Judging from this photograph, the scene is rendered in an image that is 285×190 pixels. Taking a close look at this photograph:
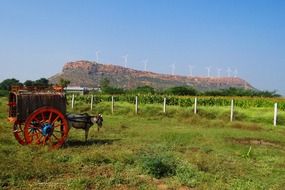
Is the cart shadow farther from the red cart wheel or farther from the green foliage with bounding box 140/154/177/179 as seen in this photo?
the green foliage with bounding box 140/154/177/179

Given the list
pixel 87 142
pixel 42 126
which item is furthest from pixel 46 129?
pixel 87 142

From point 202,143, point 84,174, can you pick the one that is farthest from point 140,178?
point 202,143

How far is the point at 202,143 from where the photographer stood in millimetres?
16156

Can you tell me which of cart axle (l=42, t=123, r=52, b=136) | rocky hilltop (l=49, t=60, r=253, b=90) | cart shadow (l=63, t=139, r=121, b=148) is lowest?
cart shadow (l=63, t=139, r=121, b=148)

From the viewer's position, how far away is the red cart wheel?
13.1 metres

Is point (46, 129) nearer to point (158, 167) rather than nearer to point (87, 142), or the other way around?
point (87, 142)

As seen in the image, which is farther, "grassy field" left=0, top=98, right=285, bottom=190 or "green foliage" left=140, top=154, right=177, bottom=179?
"green foliage" left=140, top=154, right=177, bottom=179

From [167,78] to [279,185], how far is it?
188 m

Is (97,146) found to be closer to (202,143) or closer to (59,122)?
(59,122)

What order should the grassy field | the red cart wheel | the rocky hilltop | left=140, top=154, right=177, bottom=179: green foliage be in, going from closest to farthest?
1. the grassy field
2. left=140, top=154, right=177, bottom=179: green foliage
3. the red cart wheel
4. the rocky hilltop

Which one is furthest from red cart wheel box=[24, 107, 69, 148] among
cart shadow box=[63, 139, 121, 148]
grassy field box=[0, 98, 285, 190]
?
cart shadow box=[63, 139, 121, 148]

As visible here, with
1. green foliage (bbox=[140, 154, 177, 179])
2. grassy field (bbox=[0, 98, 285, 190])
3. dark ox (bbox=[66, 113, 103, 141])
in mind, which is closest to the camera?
grassy field (bbox=[0, 98, 285, 190])

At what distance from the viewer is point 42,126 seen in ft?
43.5

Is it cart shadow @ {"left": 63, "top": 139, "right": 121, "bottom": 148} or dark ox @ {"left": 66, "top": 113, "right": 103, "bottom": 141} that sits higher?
dark ox @ {"left": 66, "top": 113, "right": 103, "bottom": 141}
